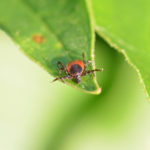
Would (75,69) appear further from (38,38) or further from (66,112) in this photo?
(66,112)

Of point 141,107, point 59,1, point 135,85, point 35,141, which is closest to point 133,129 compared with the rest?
point 141,107

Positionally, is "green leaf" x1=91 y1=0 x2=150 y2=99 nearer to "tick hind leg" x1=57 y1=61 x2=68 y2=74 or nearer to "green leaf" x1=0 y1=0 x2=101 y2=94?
"green leaf" x1=0 y1=0 x2=101 y2=94

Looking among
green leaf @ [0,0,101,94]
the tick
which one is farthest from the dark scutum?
green leaf @ [0,0,101,94]

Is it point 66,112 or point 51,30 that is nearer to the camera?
point 51,30

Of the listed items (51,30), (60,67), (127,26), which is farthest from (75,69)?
(127,26)

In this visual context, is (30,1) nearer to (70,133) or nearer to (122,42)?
(122,42)
